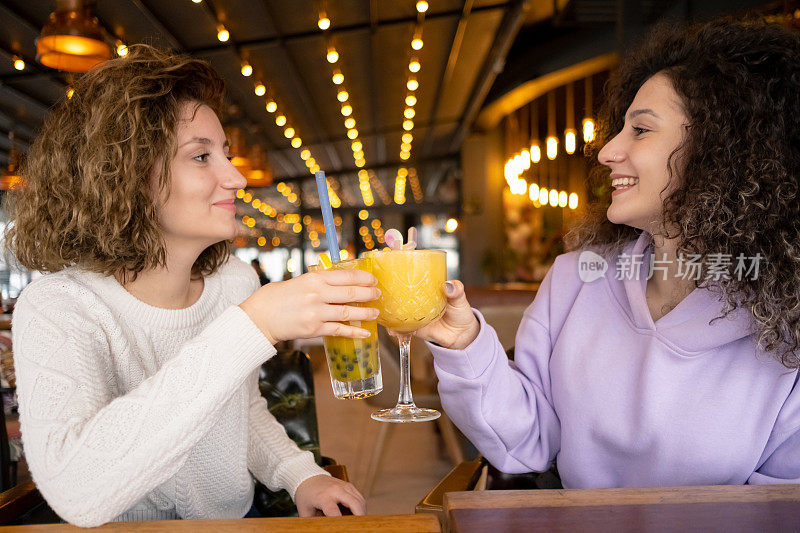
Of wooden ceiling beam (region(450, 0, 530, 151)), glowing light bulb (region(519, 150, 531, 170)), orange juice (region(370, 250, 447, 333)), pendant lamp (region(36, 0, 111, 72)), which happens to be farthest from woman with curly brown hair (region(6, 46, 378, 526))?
glowing light bulb (region(519, 150, 531, 170))

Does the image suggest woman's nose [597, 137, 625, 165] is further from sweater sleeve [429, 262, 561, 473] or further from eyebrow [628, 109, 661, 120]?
sweater sleeve [429, 262, 561, 473]

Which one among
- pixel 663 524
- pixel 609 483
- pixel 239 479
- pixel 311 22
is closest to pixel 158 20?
pixel 311 22

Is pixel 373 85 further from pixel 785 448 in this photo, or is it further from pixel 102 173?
pixel 785 448

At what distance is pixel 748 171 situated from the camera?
4.17ft

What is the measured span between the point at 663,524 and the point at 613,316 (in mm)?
742

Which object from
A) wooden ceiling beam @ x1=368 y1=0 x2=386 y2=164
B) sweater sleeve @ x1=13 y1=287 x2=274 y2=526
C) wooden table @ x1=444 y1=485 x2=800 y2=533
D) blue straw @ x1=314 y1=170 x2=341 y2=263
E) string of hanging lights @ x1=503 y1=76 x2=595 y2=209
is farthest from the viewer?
string of hanging lights @ x1=503 y1=76 x2=595 y2=209

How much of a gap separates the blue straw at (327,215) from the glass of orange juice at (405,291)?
7cm

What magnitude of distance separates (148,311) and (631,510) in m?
1.01

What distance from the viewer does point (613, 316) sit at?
1469mm

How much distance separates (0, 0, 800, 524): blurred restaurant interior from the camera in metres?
3.70

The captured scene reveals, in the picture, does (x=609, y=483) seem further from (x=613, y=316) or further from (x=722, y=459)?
(x=613, y=316)

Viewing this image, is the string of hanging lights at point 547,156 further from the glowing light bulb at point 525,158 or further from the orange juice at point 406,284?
the orange juice at point 406,284

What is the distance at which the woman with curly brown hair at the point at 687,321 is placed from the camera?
4.09 ft

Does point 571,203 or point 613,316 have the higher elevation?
point 571,203
